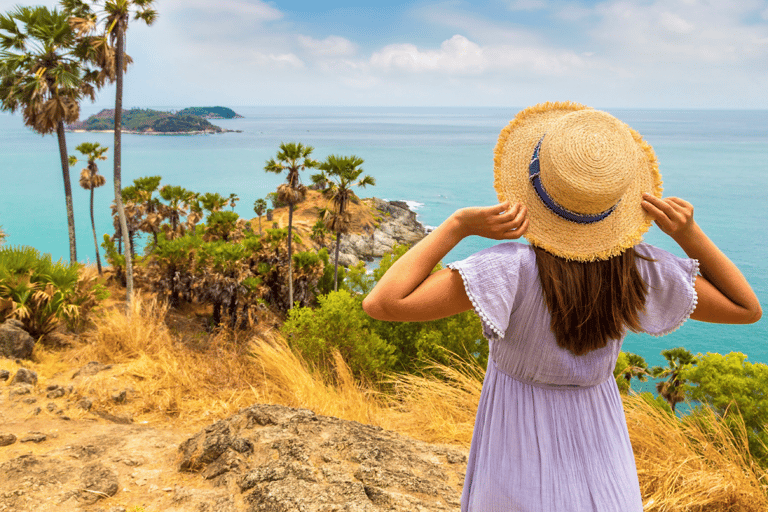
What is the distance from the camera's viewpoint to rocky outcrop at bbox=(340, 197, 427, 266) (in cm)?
6834

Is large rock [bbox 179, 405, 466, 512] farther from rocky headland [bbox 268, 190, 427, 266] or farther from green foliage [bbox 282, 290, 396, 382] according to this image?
rocky headland [bbox 268, 190, 427, 266]

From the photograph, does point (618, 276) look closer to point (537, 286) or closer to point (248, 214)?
point (537, 286)

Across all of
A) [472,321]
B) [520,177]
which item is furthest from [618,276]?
[472,321]

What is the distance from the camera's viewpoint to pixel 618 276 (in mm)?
1319

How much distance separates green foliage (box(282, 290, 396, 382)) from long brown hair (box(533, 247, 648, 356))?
11.2 m

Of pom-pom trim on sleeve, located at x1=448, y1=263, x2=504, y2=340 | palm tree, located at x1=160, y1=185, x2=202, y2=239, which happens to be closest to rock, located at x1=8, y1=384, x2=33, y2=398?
pom-pom trim on sleeve, located at x1=448, y1=263, x2=504, y2=340

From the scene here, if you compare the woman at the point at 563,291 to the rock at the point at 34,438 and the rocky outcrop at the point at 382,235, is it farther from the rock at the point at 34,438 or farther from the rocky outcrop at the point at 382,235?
the rocky outcrop at the point at 382,235

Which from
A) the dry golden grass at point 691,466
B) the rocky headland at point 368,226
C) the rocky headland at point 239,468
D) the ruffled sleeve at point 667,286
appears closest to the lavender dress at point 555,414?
the ruffled sleeve at point 667,286

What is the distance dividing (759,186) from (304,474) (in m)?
145

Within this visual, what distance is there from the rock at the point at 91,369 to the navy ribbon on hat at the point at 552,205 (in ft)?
19.3

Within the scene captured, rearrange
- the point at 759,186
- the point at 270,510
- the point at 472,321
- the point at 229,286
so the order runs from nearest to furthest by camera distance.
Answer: the point at 270,510, the point at 472,321, the point at 229,286, the point at 759,186

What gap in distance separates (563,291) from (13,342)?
7223 millimetres

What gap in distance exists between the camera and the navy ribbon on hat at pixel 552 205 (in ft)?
4.23

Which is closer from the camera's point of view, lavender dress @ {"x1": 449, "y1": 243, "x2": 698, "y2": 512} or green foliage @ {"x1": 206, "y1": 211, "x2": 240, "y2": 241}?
lavender dress @ {"x1": 449, "y1": 243, "x2": 698, "y2": 512}
